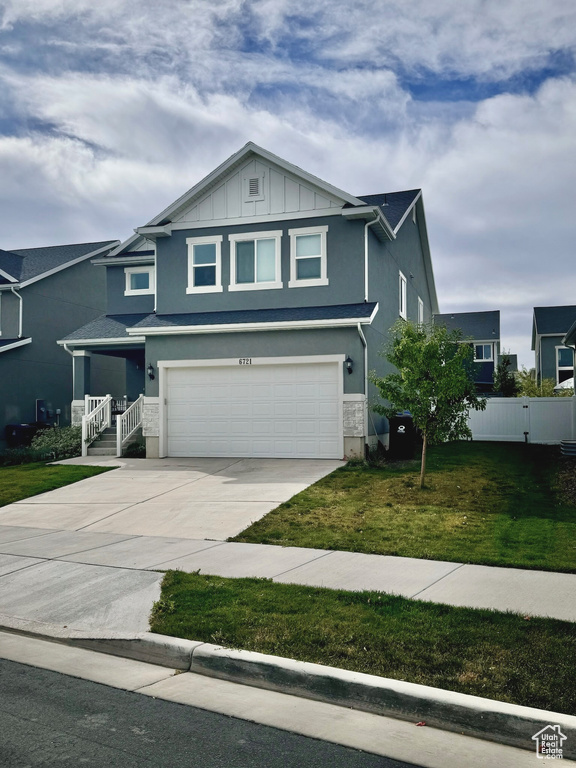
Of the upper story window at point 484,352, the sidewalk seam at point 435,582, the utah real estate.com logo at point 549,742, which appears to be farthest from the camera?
the upper story window at point 484,352

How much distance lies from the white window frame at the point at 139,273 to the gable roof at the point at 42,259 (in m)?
4.05

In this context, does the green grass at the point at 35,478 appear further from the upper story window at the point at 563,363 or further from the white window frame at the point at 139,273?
the upper story window at the point at 563,363

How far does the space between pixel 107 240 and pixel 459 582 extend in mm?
27429

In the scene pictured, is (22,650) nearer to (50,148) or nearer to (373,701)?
(373,701)

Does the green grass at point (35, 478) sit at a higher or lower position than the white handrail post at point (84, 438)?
lower

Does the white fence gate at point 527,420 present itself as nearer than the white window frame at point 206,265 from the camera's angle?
No

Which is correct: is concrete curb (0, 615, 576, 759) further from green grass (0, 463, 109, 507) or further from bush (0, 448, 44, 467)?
bush (0, 448, 44, 467)

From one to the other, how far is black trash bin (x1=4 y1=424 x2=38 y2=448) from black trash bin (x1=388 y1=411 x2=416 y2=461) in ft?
42.8

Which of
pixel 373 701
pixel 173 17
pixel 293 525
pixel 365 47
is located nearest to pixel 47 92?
pixel 173 17

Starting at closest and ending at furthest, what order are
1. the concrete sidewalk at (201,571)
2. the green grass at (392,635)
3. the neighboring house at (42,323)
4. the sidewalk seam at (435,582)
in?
the green grass at (392,635) → the concrete sidewalk at (201,571) → the sidewalk seam at (435,582) → the neighboring house at (42,323)

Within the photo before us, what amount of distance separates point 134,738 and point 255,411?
14.8m

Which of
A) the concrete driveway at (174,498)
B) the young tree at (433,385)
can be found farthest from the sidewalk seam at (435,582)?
Result: the young tree at (433,385)

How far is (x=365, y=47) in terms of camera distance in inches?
541

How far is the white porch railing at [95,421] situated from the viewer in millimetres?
20703
